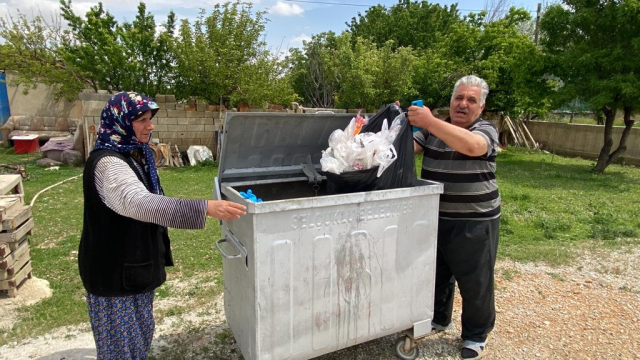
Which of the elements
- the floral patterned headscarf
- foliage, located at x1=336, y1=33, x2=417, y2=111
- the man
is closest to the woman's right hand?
the floral patterned headscarf

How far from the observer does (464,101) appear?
246cm

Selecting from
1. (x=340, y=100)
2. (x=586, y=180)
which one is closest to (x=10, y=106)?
(x=340, y=100)

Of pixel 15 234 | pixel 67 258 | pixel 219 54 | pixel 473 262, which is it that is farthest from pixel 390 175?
pixel 219 54

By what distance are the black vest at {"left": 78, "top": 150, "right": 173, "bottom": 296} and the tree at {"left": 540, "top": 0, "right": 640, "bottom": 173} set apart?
11.5 m

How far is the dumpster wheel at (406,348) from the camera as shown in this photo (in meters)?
2.60

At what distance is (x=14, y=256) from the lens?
3.35 m

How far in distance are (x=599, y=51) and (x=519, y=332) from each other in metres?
10.4

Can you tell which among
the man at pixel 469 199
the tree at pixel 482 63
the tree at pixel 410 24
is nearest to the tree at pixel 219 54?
the tree at pixel 482 63

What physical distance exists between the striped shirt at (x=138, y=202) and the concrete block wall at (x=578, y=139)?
16.4 m

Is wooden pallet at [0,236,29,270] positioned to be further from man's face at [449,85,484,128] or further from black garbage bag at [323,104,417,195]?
man's face at [449,85,484,128]

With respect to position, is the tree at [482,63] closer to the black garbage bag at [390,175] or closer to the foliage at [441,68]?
the foliage at [441,68]

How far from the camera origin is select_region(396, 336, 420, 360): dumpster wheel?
260 cm

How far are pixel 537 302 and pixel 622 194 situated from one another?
21.0 feet

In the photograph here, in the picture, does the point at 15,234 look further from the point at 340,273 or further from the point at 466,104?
the point at 466,104
